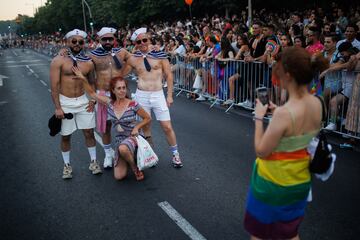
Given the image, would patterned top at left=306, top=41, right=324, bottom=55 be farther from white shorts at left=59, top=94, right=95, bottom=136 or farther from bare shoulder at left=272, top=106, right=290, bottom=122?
bare shoulder at left=272, top=106, right=290, bottom=122

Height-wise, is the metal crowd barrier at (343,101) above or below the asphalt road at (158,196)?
above

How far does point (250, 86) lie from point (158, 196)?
17.4ft

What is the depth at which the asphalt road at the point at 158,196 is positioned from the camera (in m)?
3.93

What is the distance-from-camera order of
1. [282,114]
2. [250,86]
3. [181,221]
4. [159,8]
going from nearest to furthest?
[282,114]
[181,221]
[250,86]
[159,8]

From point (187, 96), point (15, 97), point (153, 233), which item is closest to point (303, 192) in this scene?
point (153, 233)

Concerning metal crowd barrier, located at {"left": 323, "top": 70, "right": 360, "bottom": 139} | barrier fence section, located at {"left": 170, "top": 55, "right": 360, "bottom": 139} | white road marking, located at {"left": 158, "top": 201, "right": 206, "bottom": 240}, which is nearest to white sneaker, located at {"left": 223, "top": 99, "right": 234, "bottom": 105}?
barrier fence section, located at {"left": 170, "top": 55, "right": 360, "bottom": 139}

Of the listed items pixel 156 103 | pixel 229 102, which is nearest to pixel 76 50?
pixel 156 103

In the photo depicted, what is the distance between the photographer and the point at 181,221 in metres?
4.07

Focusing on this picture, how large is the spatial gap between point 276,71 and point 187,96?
32.4 feet

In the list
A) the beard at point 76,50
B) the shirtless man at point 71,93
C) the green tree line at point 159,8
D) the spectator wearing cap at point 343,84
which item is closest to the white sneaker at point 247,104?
the spectator wearing cap at point 343,84

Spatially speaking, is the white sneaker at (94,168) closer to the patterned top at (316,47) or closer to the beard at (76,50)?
the beard at (76,50)

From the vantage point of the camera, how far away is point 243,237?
3721 mm

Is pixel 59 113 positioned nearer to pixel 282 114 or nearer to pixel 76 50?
pixel 76 50

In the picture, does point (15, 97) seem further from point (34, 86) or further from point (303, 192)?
point (303, 192)
